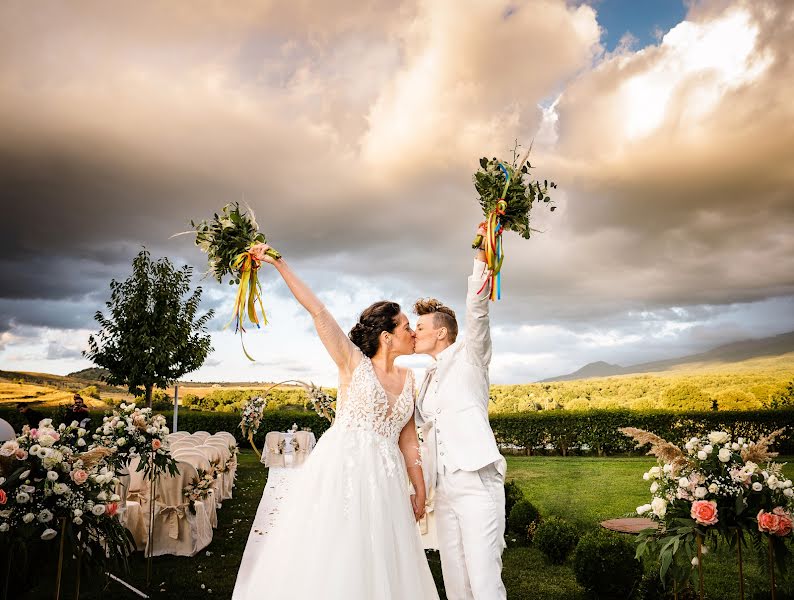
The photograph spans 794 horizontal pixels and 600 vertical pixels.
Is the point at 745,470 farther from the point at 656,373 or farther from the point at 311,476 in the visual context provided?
the point at 656,373

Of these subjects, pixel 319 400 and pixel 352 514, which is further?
pixel 319 400

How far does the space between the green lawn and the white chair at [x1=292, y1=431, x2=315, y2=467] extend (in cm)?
392

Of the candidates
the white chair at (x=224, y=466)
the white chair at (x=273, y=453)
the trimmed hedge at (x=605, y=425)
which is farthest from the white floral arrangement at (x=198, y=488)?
the trimmed hedge at (x=605, y=425)

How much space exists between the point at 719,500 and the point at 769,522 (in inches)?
10.4

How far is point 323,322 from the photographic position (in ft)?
11.1

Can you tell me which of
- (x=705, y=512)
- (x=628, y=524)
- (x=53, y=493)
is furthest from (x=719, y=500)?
(x=628, y=524)

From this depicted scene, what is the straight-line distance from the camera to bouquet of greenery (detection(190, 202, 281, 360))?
3807 millimetres

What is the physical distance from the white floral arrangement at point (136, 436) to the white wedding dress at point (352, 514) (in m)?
2.95

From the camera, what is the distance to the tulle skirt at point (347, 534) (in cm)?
299

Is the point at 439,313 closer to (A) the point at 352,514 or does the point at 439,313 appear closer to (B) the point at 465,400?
(B) the point at 465,400

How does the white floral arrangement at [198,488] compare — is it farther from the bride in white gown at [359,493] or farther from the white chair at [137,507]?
the bride in white gown at [359,493]

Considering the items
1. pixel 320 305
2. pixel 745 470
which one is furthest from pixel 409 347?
pixel 745 470

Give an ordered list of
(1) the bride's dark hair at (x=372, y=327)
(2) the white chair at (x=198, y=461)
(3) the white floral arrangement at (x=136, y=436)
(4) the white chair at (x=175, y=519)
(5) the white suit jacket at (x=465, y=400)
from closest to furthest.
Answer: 1. (5) the white suit jacket at (x=465, y=400)
2. (1) the bride's dark hair at (x=372, y=327)
3. (3) the white floral arrangement at (x=136, y=436)
4. (4) the white chair at (x=175, y=519)
5. (2) the white chair at (x=198, y=461)

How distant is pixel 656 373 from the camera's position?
2411 cm
